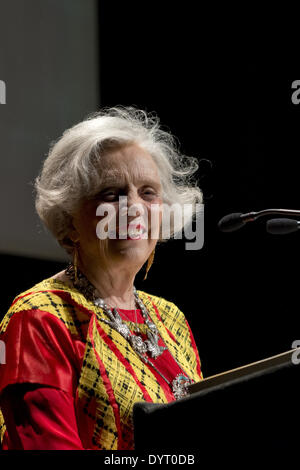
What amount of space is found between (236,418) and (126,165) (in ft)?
3.21

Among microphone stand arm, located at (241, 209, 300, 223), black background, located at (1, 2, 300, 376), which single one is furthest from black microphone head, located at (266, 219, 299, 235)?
black background, located at (1, 2, 300, 376)

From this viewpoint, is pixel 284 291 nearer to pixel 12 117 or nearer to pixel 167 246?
pixel 167 246

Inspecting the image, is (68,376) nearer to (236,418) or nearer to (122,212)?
(122,212)

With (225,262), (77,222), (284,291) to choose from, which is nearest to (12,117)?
(77,222)

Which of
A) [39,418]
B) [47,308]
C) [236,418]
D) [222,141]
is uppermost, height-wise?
[222,141]

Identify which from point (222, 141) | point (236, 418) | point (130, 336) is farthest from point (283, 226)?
point (222, 141)

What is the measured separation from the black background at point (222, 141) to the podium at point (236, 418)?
1.66 m

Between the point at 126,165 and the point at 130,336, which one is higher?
the point at 126,165

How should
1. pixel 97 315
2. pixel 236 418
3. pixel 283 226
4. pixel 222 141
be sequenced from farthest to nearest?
pixel 222 141, pixel 97 315, pixel 283 226, pixel 236 418

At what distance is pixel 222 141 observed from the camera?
285 cm

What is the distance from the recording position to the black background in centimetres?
276

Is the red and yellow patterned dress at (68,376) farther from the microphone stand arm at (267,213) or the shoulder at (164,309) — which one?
the microphone stand arm at (267,213)

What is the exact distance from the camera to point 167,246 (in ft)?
9.61
